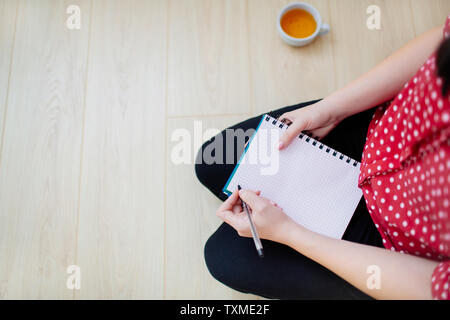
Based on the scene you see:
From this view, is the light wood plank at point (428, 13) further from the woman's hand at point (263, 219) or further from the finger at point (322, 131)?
the woman's hand at point (263, 219)

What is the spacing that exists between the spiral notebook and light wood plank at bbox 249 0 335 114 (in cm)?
34

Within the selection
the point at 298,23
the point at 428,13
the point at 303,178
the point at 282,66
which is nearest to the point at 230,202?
the point at 303,178

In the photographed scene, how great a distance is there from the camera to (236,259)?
2.26 feet

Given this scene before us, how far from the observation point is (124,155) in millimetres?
1015

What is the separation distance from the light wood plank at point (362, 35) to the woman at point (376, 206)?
40cm

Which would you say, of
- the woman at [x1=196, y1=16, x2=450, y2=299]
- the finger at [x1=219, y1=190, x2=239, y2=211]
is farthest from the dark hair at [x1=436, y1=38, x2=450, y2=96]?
the finger at [x1=219, y1=190, x2=239, y2=211]

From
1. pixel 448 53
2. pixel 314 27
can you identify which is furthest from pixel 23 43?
pixel 448 53

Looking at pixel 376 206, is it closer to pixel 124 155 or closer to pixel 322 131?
pixel 322 131

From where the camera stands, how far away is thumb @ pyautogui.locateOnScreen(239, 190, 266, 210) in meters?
0.63

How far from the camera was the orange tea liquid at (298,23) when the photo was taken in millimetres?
1001

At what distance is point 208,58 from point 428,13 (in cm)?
74

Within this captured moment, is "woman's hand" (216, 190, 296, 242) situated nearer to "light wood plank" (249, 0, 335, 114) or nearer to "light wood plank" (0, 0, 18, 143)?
"light wood plank" (249, 0, 335, 114)
